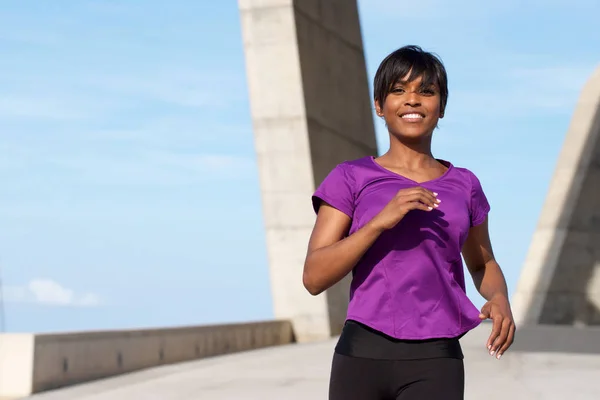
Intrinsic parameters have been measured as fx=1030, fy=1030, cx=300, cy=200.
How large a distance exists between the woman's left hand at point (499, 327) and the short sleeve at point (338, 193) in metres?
0.45

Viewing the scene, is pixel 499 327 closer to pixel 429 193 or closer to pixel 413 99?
pixel 429 193

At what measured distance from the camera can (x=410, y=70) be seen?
2.82 m

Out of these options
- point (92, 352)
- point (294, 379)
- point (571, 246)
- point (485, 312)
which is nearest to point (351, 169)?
point (485, 312)

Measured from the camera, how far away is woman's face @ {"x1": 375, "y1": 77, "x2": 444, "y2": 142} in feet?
9.25

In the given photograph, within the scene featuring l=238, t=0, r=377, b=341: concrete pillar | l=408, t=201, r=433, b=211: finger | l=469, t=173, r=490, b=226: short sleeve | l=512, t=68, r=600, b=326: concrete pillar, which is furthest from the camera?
l=512, t=68, r=600, b=326: concrete pillar

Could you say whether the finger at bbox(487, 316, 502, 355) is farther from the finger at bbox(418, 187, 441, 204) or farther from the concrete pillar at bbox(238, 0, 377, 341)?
the concrete pillar at bbox(238, 0, 377, 341)

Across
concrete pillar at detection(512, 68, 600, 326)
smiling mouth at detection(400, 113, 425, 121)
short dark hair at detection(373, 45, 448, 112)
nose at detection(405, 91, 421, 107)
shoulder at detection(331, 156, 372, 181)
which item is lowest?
Answer: shoulder at detection(331, 156, 372, 181)

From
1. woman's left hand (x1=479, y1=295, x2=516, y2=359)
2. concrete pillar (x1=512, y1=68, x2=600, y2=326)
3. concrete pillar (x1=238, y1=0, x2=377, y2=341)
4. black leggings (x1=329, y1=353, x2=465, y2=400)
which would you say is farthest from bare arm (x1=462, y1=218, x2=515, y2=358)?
concrete pillar (x1=512, y1=68, x2=600, y2=326)

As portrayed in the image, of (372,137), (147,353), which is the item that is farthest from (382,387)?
(372,137)

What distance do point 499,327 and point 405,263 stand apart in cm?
30

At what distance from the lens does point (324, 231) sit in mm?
2773

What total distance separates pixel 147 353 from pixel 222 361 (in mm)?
768

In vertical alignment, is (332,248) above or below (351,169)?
below

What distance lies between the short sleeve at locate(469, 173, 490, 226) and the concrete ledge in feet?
20.5
